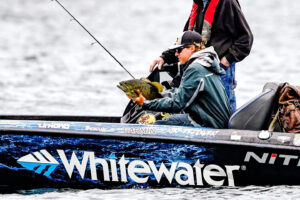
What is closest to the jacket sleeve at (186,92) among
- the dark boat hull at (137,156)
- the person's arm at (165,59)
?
the dark boat hull at (137,156)

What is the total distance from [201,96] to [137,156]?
0.75 metres

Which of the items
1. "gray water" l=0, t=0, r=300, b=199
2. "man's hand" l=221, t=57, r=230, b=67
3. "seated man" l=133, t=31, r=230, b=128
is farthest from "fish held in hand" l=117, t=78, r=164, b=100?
"gray water" l=0, t=0, r=300, b=199

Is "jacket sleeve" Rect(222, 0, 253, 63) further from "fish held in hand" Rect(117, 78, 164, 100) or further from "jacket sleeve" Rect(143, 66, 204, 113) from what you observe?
"jacket sleeve" Rect(143, 66, 204, 113)

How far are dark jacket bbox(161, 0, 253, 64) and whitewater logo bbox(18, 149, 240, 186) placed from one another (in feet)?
4.77

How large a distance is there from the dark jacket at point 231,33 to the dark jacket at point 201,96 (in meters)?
0.92

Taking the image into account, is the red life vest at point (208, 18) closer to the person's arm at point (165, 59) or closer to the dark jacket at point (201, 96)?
the person's arm at point (165, 59)

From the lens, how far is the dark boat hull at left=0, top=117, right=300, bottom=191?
7062 millimetres

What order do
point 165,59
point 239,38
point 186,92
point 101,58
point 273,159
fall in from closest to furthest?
point 273,159, point 186,92, point 239,38, point 165,59, point 101,58

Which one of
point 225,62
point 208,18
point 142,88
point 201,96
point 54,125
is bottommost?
point 54,125

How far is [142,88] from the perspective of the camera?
7656 millimetres

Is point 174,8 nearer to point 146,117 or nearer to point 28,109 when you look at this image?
point 28,109

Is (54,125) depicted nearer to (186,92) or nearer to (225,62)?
(186,92)

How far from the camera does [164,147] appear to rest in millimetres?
7207

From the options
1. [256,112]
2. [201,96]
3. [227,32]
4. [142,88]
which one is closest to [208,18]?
[227,32]
